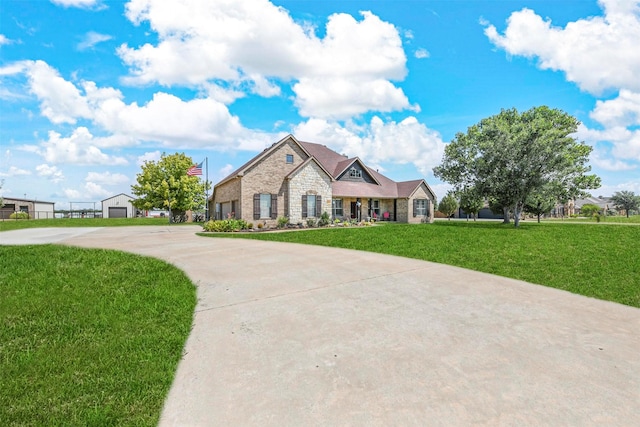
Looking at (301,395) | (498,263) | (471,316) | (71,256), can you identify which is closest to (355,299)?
(471,316)

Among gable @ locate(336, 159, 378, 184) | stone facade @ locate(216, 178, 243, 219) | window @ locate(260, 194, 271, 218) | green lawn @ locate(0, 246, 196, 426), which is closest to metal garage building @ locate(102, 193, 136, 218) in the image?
stone facade @ locate(216, 178, 243, 219)

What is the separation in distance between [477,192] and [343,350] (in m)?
23.9

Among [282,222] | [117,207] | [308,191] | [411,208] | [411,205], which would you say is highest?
[308,191]

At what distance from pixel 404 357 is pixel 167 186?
109 ft

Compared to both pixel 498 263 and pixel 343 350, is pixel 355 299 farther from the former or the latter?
pixel 498 263

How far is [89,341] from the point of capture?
3916 millimetres

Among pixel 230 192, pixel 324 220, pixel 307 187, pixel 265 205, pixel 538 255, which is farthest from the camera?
pixel 230 192

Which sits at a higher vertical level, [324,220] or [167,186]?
[167,186]

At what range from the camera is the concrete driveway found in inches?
105

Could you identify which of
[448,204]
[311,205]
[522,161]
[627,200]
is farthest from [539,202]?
[627,200]

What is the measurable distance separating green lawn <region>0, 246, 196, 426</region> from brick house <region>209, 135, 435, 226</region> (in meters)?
14.9

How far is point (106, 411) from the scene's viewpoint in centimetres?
264

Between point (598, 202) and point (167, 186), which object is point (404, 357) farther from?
point (598, 202)

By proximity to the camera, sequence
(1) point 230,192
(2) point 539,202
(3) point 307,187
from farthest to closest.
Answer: (2) point 539,202
(1) point 230,192
(3) point 307,187
